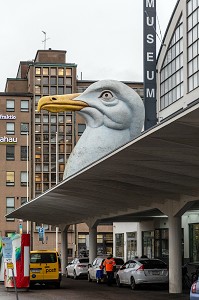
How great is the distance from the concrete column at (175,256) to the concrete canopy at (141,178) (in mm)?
1092

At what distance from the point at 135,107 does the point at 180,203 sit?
21.0m

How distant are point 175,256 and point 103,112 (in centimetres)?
2046

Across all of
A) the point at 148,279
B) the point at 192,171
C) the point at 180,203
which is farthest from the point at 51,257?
the point at 192,171

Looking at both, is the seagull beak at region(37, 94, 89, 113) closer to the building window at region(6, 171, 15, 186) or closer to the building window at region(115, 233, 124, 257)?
the building window at region(115, 233, 124, 257)

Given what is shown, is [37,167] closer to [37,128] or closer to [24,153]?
[24,153]

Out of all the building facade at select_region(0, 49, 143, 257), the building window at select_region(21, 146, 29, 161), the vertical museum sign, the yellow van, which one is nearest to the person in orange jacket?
the yellow van

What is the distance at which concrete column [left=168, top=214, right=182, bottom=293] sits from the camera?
3197 centimetres

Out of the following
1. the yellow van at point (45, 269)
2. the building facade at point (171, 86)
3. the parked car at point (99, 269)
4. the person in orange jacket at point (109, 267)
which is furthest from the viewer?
the building facade at point (171, 86)

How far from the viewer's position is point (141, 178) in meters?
25.4

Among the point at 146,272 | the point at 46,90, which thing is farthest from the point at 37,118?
the point at 146,272

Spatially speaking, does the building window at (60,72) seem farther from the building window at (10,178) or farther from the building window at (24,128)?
the building window at (10,178)

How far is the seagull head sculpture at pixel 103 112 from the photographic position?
2002 inches

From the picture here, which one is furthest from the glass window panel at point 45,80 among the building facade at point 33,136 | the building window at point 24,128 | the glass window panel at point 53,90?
the building window at point 24,128

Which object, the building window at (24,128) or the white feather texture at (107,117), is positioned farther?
the building window at (24,128)
